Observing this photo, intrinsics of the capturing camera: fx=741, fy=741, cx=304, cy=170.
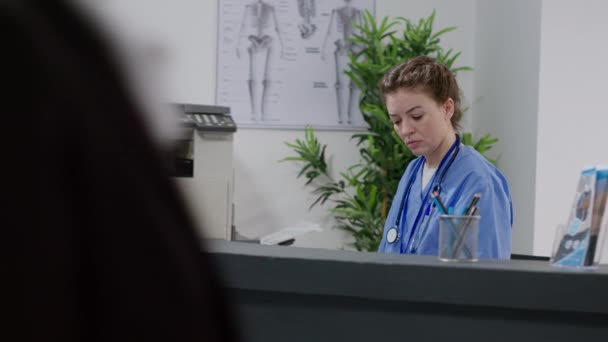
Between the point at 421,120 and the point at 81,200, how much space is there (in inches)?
81.8

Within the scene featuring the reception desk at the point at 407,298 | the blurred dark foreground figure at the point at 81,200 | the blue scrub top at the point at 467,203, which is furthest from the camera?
the blue scrub top at the point at 467,203

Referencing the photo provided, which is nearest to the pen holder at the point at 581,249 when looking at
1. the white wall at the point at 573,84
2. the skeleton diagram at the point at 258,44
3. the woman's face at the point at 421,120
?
the woman's face at the point at 421,120

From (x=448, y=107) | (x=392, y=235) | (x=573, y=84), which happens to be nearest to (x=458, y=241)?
(x=392, y=235)

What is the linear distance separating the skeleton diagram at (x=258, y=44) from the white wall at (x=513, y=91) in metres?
1.20

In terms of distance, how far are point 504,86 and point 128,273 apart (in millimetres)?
3893

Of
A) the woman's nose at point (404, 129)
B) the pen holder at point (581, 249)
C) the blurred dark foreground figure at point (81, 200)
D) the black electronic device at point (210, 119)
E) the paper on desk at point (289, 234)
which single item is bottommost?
the paper on desk at point (289, 234)

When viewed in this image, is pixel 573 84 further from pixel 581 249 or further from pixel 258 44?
pixel 581 249

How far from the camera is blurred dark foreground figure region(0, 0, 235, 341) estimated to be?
0.78ft

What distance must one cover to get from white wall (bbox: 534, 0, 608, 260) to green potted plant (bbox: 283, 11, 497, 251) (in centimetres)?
45

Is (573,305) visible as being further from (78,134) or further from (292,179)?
(292,179)

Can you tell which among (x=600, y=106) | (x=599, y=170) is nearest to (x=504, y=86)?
(x=600, y=106)

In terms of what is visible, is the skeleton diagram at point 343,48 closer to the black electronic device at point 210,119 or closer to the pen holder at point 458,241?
the black electronic device at point 210,119

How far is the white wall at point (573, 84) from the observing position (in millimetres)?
3408

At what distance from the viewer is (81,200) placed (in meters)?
0.25
